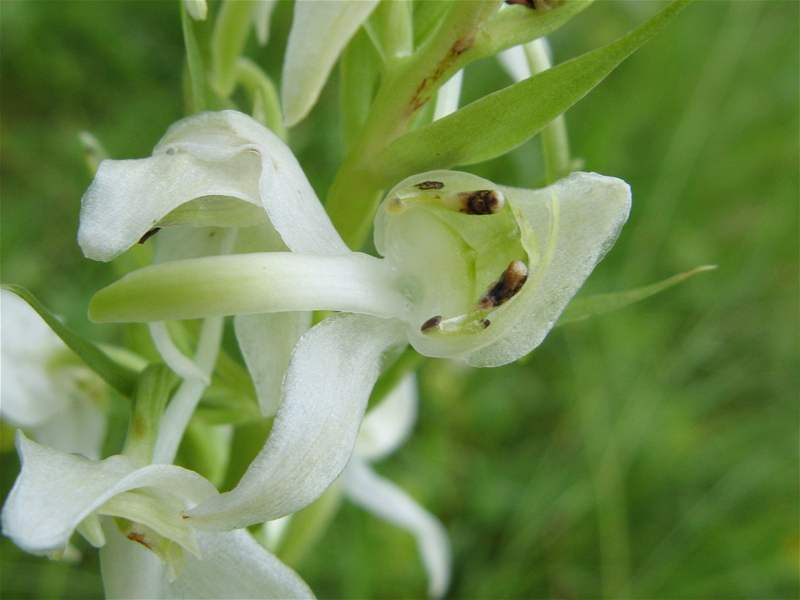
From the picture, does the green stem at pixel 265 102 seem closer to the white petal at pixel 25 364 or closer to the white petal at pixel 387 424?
the white petal at pixel 25 364

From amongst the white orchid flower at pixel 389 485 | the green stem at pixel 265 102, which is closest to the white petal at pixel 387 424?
the white orchid flower at pixel 389 485

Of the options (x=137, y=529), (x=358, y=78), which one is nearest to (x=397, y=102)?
(x=358, y=78)

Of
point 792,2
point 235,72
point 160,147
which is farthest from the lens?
point 792,2

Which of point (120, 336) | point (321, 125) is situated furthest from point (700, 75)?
point (120, 336)

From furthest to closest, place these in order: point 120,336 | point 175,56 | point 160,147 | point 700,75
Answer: point 700,75 → point 175,56 → point 120,336 → point 160,147

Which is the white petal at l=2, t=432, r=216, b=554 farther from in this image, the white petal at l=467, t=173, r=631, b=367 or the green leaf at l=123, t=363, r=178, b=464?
the white petal at l=467, t=173, r=631, b=367

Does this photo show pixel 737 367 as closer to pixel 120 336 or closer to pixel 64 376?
pixel 120 336

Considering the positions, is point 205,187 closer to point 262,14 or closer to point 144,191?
point 144,191
